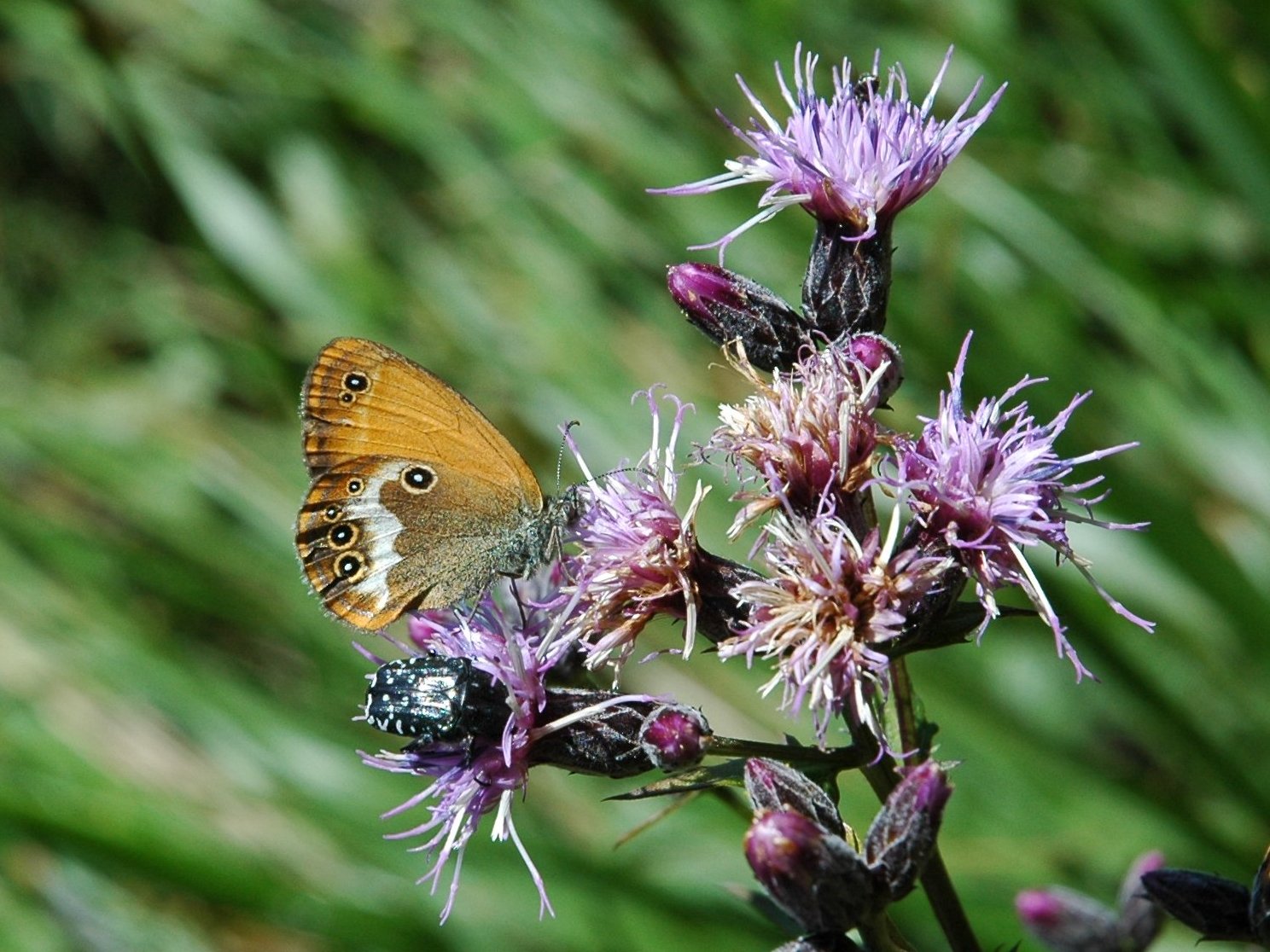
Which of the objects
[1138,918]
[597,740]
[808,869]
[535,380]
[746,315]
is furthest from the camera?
[535,380]

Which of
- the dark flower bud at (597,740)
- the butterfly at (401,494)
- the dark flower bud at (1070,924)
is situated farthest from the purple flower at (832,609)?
the dark flower bud at (1070,924)

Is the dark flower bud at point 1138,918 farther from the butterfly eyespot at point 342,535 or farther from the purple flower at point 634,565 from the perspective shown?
the butterfly eyespot at point 342,535

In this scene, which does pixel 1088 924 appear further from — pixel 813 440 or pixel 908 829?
pixel 813 440

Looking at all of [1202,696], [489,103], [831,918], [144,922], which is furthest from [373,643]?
[831,918]

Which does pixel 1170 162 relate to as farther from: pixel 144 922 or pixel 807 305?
pixel 144 922

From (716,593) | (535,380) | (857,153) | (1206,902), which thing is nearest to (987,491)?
(716,593)
